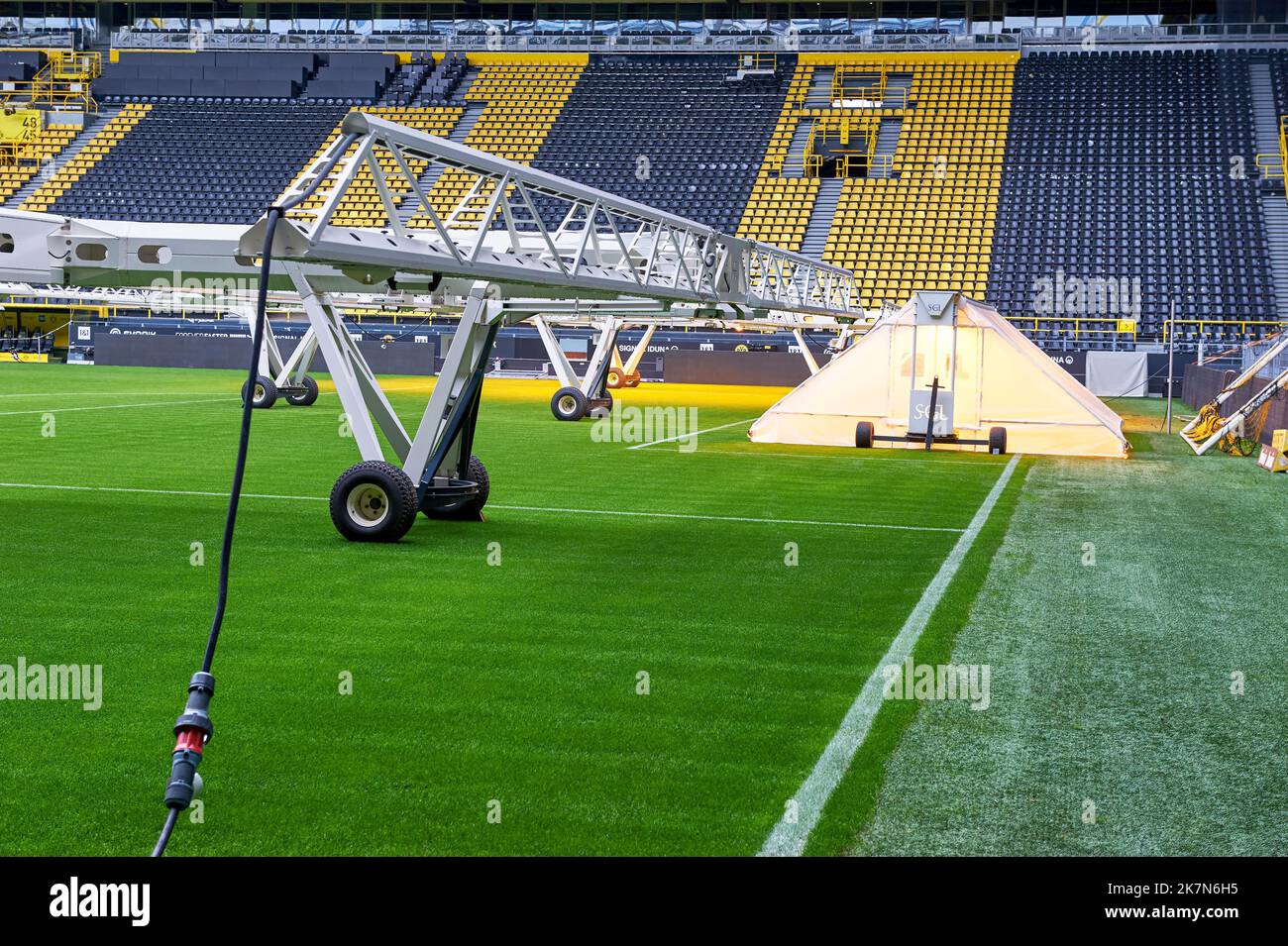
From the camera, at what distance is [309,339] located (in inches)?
1024

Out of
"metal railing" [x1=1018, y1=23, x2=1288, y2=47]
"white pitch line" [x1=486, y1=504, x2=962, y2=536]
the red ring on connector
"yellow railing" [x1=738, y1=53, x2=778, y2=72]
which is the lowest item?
"white pitch line" [x1=486, y1=504, x2=962, y2=536]

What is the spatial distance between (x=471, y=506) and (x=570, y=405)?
13.3 m

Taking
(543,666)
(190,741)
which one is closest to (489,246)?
(543,666)

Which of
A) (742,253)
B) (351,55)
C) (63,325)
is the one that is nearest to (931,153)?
(351,55)

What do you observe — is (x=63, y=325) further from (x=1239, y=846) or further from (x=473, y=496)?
(x=1239, y=846)

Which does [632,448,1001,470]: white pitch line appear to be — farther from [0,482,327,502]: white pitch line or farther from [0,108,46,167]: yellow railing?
[0,108,46,167]: yellow railing

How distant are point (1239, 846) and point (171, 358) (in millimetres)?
43801

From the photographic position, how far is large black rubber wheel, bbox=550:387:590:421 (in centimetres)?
2547

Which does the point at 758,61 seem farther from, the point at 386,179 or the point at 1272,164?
the point at 1272,164

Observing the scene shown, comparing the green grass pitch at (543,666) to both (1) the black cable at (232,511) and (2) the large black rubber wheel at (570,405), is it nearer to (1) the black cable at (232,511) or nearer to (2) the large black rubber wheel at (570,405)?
(1) the black cable at (232,511)

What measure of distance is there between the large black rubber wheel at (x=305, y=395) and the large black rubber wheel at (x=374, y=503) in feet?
55.1

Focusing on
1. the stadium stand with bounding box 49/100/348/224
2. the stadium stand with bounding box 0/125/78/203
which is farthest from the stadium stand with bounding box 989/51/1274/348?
the stadium stand with bounding box 0/125/78/203

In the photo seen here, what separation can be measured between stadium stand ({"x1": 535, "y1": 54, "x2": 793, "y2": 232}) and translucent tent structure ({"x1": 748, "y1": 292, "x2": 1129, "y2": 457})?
25889 millimetres

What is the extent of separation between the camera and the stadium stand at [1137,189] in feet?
137
